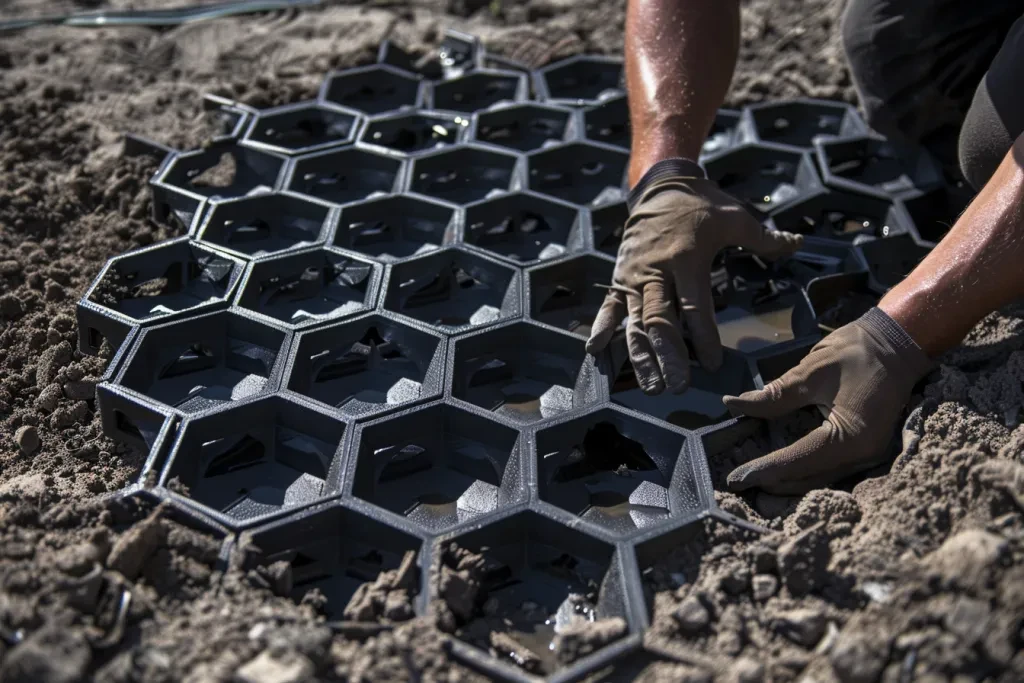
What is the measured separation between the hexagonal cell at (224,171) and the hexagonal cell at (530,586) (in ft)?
5.08

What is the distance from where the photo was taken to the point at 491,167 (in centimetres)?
314

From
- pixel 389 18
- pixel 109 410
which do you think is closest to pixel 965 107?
pixel 389 18

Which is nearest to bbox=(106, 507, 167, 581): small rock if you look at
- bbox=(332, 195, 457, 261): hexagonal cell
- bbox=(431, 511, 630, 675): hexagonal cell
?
bbox=(431, 511, 630, 675): hexagonal cell

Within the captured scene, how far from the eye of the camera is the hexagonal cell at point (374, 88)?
3.56 m

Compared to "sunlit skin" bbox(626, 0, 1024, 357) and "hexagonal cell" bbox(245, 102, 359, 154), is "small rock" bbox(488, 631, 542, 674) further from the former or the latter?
"hexagonal cell" bbox(245, 102, 359, 154)

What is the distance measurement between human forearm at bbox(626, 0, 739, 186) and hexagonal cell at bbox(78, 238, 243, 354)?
1.14 meters

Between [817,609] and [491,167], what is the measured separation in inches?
73.9

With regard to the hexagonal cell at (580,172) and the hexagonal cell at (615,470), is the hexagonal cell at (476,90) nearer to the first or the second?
the hexagonal cell at (580,172)

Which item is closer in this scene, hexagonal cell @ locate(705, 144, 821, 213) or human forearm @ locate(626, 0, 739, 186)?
human forearm @ locate(626, 0, 739, 186)

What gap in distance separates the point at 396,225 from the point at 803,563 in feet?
5.34

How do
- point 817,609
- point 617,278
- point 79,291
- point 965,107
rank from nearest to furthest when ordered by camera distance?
point 817,609 < point 617,278 < point 79,291 < point 965,107

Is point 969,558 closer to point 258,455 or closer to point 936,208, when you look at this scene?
point 258,455

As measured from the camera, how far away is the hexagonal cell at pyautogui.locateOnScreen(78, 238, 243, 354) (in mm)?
2484

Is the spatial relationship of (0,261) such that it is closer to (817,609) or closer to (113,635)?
(113,635)
